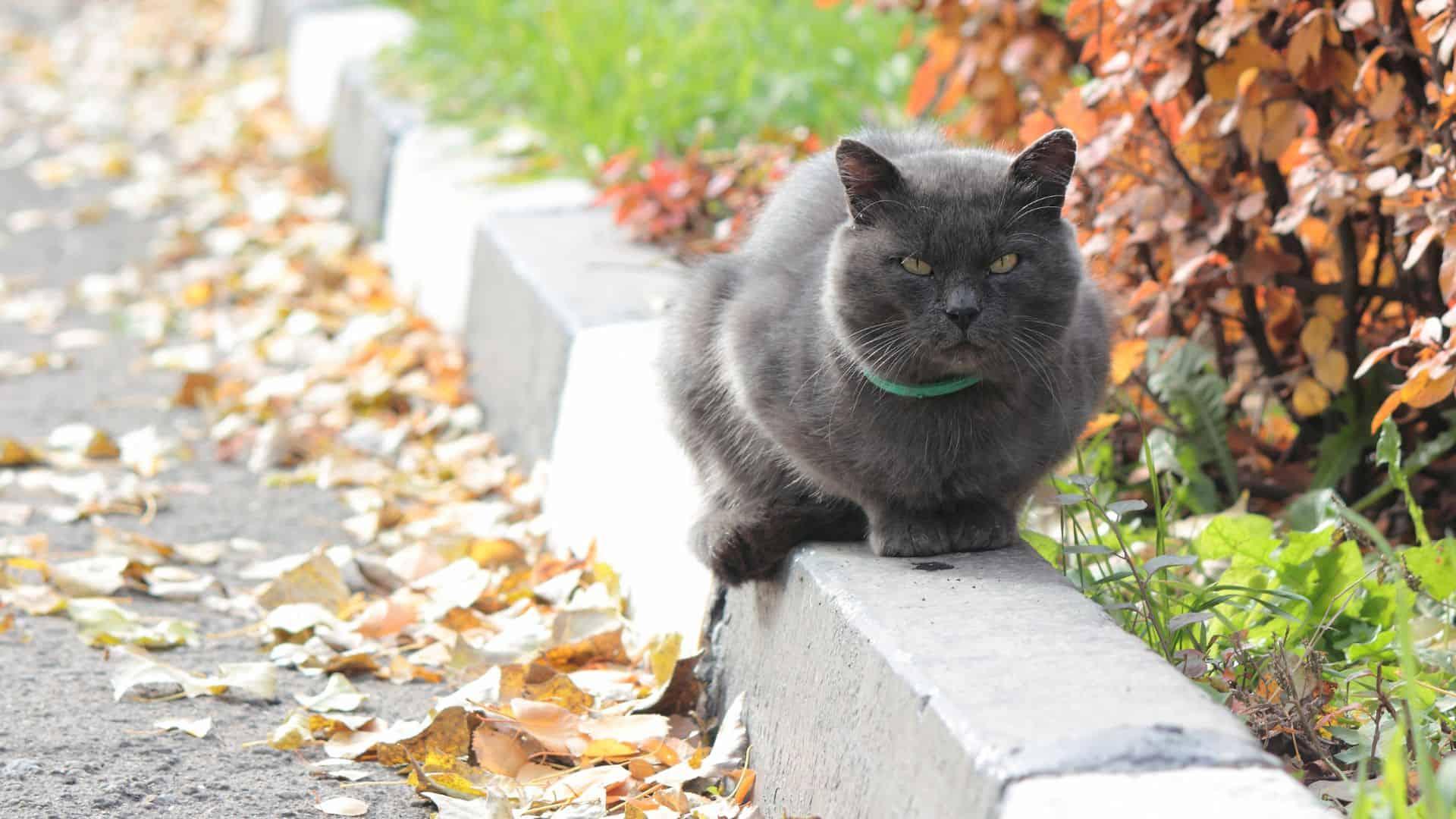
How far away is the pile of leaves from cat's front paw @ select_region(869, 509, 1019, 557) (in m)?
0.36

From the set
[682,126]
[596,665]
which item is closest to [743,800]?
[596,665]

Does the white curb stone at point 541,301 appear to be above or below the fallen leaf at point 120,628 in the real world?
above

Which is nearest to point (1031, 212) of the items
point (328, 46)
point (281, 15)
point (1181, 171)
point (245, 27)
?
point (1181, 171)

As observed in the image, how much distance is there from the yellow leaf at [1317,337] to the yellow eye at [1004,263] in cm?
93

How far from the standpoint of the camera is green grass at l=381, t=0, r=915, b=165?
14.5 feet

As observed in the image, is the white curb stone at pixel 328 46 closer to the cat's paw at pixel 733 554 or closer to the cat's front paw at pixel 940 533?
the cat's paw at pixel 733 554

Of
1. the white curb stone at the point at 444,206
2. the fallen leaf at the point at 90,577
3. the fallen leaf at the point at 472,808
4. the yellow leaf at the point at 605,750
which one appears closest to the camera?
the fallen leaf at the point at 472,808

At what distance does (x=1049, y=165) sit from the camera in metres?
2.04

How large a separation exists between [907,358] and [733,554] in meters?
0.40

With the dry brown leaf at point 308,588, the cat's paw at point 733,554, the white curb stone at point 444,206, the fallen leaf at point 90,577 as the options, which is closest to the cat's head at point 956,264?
the cat's paw at point 733,554

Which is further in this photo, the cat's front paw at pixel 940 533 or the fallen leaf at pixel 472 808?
the cat's front paw at pixel 940 533

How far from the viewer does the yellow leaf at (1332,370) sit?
8.76 ft

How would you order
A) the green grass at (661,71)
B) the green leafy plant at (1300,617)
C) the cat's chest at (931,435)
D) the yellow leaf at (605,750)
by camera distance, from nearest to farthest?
the green leafy plant at (1300,617) < the cat's chest at (931,435) < the yellow leaf at (605,750) < the green grass at (661,71)

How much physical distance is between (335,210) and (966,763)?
184 inches
